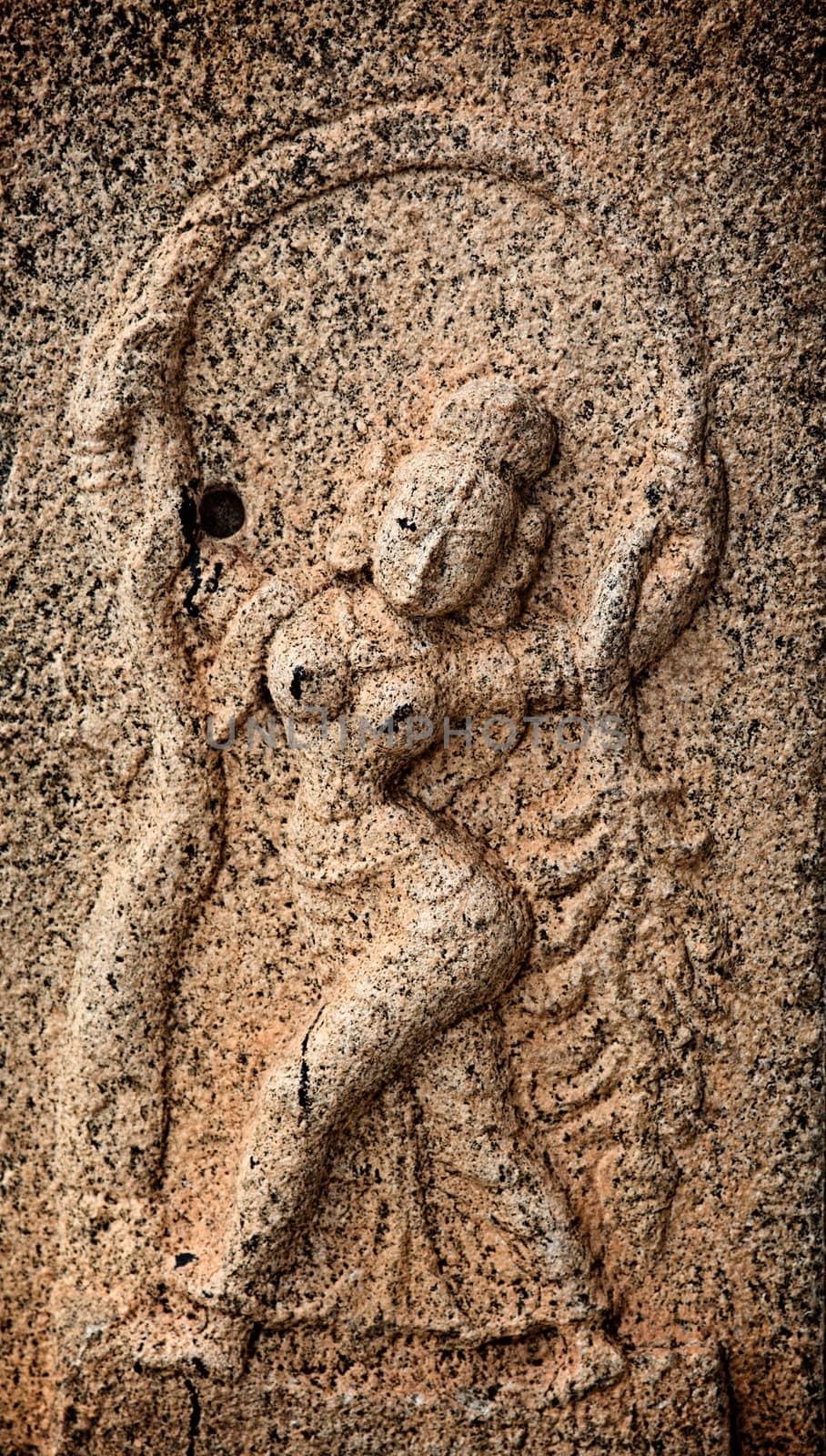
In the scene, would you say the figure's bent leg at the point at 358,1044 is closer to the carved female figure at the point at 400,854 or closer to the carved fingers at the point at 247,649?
the carved female figure at the point at 400,854

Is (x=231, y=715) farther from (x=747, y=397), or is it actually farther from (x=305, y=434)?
(x=747, y=397)

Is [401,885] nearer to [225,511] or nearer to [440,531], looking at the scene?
[440,531]

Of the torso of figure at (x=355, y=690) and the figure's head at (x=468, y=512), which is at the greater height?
the figure's head at (x=468, y=512)

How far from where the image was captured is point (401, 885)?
2027 millimetres

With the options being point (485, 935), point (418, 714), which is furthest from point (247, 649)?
point (485, 935)

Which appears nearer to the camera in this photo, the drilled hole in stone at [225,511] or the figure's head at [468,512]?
the figure's head at [468,512]

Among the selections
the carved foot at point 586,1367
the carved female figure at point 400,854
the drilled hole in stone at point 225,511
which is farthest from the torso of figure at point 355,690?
the carved foot at point 586,1367

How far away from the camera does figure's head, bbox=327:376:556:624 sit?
194 centimetres

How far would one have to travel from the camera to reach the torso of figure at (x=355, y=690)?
199 centimetres

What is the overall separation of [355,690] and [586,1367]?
118 cm

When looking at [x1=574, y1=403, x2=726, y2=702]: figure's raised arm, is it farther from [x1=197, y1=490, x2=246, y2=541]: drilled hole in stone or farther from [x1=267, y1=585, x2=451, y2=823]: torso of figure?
[x1=197, y1=490, x2=246, y2=541]: drilled hole in stone

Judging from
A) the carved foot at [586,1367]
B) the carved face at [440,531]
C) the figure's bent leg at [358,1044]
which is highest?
the carved face at [440,531]

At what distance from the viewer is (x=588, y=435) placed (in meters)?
2.03

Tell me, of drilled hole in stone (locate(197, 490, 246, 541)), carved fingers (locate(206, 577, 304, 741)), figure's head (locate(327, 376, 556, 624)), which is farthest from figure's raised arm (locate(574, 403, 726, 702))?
drilled hole in stone (locate(197, 490, 246, 541))
